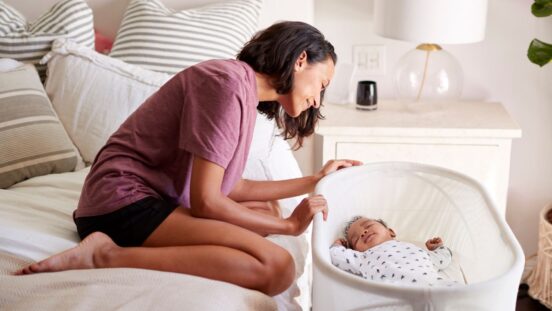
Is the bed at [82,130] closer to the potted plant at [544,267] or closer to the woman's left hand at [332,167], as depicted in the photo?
the woman's left hand at [332,167]

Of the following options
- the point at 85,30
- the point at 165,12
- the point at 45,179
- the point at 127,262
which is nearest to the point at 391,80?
the point at 165,12

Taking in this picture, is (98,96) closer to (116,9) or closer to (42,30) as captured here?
(42,30)

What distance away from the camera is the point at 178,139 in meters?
1.50

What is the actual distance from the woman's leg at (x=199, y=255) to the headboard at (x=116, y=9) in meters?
1.11

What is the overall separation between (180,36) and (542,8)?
3.52ft

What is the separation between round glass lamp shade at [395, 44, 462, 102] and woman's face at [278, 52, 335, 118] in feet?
2.57

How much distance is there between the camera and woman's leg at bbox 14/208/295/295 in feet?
4.49

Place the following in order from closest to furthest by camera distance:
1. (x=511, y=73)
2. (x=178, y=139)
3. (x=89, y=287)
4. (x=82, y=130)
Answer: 1. (x=89, y=287)
2. (x=178, y=139)
3. (x=82, y=130)
4. (x=511, y=73)

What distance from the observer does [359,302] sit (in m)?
1.10

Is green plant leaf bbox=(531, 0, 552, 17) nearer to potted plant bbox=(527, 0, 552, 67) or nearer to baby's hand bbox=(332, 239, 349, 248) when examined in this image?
potted plant bbox=(527, 0, 552, 67)

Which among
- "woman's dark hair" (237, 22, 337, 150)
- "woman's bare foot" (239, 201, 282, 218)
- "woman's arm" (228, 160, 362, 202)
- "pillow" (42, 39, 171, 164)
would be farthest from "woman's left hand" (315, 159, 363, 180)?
"pillow" (42, 39, 171, 164)

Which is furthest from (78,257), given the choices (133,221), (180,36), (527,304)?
(527,304)

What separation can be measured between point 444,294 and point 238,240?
492 mm

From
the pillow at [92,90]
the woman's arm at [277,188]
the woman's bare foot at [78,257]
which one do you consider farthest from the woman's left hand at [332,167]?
the pillow at [92,90]
